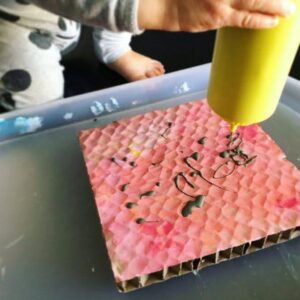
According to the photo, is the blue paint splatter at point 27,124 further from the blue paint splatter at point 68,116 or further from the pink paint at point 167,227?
the pink paint at point 167,227

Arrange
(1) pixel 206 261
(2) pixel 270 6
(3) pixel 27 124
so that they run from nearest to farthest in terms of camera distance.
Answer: (2) pixel 270 6
(1) pixel 206 261
(3) pixel 27 124

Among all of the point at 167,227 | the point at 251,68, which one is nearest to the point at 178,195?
the point at 167,227

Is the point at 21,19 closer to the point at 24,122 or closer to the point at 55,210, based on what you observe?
the point at 24,122

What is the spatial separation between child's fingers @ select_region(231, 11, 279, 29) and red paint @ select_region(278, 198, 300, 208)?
0.67 feet

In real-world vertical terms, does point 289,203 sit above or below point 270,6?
below

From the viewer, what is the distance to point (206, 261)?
485mm

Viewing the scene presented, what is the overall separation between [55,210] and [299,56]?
579 mm

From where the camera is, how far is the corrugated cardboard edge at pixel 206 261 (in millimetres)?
467

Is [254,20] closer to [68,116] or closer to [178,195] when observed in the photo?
[178,195]

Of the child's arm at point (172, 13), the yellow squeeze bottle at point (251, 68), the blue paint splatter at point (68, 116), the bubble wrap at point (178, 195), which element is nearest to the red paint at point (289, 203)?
the bubble wrap at point (178, 195)

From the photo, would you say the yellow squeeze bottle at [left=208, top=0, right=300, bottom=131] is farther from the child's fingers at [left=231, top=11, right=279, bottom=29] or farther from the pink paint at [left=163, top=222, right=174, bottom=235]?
the pink paint at [left=163, top=222, right=174, bottom=235]

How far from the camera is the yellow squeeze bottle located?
1.29 feet

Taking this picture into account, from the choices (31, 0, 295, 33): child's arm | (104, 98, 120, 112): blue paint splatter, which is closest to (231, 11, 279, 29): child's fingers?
(31, 0, 295, 33): child's arm

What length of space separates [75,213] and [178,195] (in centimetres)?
13
